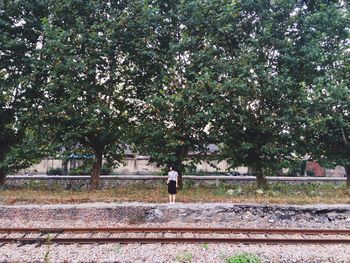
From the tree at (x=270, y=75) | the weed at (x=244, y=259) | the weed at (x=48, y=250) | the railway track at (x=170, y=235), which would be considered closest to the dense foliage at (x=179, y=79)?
the tree at (x=270, y=75)

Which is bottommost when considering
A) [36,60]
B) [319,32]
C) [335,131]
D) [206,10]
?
[335,131]

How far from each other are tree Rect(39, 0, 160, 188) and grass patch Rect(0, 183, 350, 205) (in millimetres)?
2505

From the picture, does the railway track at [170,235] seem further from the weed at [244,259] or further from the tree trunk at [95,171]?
the tree trunk at [95,171]

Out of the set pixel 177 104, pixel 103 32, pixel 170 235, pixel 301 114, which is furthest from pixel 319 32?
pixel 170 235

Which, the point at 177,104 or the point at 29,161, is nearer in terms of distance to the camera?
the point at 177,104

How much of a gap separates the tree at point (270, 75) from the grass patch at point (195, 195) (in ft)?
5.20

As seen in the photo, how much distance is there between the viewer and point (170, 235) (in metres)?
10.9

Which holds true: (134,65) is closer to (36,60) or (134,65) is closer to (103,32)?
(103,32)

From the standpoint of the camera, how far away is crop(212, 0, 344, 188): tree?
1642cm

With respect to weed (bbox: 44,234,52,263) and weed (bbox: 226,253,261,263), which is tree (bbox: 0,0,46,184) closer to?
weed (bbox: 44,234,52,263)

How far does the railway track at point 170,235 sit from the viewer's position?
33.2 ft

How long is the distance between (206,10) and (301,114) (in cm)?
669

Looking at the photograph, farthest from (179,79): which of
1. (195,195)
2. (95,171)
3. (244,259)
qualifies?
(244,259)

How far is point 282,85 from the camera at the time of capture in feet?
53.4
